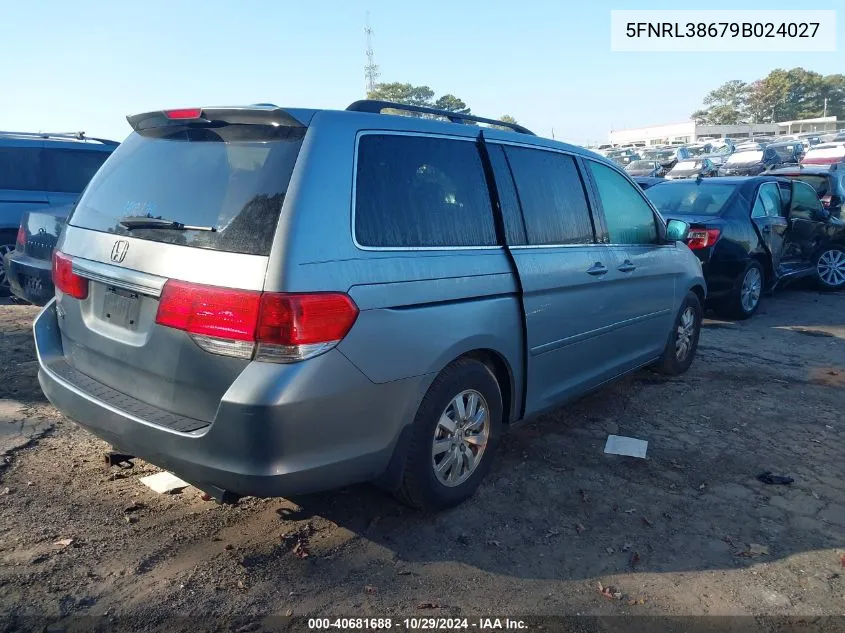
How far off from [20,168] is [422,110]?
6409 mm

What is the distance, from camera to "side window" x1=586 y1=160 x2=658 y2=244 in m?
4.67

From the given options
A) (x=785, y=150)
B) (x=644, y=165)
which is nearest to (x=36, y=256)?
(x=644, y=165)

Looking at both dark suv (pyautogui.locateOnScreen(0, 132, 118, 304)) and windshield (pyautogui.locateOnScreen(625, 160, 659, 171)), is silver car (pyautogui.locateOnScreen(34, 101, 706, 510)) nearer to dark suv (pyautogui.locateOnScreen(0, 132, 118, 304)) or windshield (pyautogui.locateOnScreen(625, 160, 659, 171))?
dark suv (pyautogui.locateOnScreen(0, 132, 118, 304))

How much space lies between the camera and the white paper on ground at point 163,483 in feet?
11.7

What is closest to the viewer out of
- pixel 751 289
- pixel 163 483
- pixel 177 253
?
pixel 177 253

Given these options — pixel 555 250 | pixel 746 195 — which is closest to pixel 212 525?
pixel 555 250

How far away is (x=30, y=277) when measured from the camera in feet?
20.2

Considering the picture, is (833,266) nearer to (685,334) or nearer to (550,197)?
(685,334)

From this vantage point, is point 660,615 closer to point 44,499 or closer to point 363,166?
point 363,166

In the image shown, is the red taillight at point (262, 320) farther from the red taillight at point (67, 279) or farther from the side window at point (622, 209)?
the side window at point (622, 209)

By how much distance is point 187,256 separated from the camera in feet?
8.91

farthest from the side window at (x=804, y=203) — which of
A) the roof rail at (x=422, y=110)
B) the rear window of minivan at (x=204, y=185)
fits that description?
the rear window of minivan at (x=204, y=185)

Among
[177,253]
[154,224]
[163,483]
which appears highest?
[154,224]

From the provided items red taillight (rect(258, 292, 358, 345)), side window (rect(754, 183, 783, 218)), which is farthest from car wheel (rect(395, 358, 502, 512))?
side window (rect(754, 183, 783, 218))
